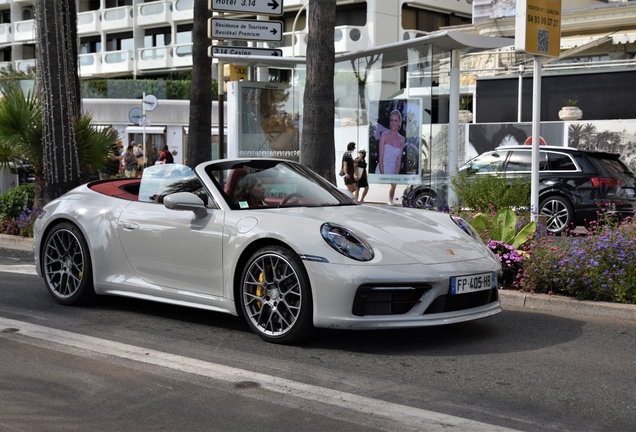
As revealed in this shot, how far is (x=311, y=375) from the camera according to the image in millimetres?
5320

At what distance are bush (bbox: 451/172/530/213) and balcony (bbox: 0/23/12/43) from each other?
57545mm

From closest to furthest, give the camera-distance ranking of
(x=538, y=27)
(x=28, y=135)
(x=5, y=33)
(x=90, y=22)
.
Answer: (x=538, y=27), (x=28, y=135), (x=90, y=22), (x=5, y=33)

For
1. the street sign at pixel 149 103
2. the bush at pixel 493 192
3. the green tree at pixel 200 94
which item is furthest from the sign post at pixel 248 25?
the street sign at pixel 149 103

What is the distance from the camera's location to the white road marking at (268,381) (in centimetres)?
438

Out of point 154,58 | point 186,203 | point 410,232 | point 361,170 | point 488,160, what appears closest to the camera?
point 410,232

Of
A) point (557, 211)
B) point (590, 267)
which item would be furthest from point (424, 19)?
point (590, 267)

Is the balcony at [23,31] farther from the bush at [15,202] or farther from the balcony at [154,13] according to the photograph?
the bush at [15,202]

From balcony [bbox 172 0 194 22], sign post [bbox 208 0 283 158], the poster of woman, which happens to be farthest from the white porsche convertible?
balcony [bbox 172 0 194 22]

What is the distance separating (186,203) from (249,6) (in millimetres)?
8755

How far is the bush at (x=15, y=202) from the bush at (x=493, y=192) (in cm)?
707

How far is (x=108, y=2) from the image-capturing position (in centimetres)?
5959

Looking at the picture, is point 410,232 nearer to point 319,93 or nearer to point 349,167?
point 319,93

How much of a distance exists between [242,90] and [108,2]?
151 ft

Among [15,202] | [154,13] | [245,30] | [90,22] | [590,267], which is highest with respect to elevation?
[154,13]
